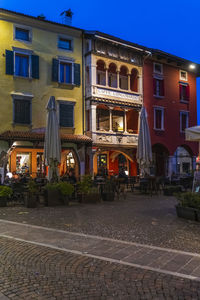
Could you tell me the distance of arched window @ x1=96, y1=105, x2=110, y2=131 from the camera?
853 inches

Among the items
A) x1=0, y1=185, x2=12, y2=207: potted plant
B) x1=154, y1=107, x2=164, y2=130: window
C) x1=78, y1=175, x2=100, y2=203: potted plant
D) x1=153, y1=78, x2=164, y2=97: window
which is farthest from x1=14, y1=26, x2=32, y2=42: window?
x1=78, y1=175, x2=100, y2=203: potted plant

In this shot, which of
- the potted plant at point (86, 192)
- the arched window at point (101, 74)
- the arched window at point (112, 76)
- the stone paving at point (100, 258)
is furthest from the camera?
the arched window at point (112, 76)

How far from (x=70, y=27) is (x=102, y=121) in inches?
273

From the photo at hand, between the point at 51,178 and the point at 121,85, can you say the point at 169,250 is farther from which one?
the point at 121,85

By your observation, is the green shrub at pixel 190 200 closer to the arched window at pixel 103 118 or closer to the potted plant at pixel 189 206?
the potted plant at pixel 189 206

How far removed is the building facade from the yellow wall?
81cm

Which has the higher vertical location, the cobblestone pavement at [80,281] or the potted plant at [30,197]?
the potted plant at [30,197]

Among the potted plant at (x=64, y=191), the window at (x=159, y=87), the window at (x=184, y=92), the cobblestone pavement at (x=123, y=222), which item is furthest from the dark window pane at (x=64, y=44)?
the cobblestone pavement at (x=123, y=222)

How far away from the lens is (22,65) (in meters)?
18.8

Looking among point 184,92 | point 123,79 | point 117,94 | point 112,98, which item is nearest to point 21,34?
point 112,98

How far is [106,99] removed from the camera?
67.7 feet

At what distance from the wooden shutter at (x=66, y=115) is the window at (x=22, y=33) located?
15.9 ft

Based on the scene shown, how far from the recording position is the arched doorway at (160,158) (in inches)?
964

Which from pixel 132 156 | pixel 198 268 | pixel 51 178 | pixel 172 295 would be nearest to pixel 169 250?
pixel 198 268
